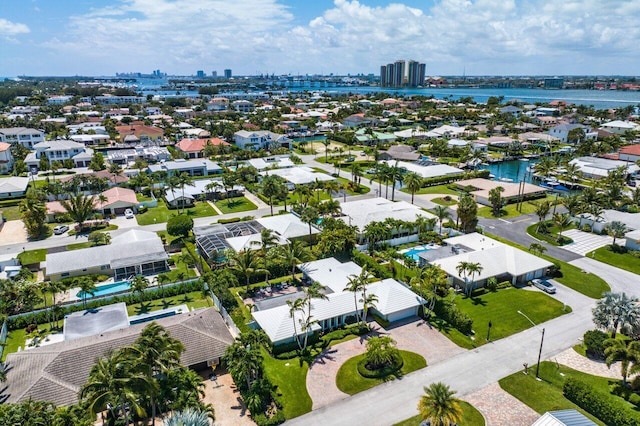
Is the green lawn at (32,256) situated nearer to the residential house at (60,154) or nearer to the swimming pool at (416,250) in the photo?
the swimming pool at (416,250)

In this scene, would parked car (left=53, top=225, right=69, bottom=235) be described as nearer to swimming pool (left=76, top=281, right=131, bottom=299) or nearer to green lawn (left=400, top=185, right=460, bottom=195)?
swimming pool (left=76, top=281, right=131, bottom=299)

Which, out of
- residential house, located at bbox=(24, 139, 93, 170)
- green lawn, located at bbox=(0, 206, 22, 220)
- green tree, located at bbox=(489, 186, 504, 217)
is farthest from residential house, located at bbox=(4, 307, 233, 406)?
residential house, located at bbox=(24, 139, 93, 170)

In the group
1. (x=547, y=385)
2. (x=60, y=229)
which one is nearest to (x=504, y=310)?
(x=547, y=385)

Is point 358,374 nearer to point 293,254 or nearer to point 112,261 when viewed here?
point 293,254

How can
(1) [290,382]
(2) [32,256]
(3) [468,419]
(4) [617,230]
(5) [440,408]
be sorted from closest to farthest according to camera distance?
(5) [440,408] < (3) [468,419] < (1) [290,382] < (2) [32,256] < (4) [617,230]

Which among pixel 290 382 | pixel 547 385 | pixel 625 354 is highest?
pixel 625 354

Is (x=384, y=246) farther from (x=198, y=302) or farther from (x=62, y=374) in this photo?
(x=62, y=374)
